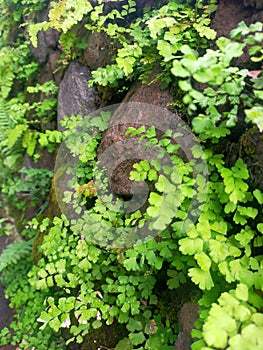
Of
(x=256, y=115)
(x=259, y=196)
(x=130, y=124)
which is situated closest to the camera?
(x=256, y=115)

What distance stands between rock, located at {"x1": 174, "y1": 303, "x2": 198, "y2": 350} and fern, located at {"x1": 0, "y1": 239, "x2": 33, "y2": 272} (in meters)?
2.45

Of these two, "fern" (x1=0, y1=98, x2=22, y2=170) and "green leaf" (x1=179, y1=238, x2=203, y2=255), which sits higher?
"green leaf" (x1=179, y1=238, x2=203, y2=255)

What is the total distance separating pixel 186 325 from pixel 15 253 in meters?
2.63

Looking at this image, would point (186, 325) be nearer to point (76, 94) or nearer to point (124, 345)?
point (124, 345)

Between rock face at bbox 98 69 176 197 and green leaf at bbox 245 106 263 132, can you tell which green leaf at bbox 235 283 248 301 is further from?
rock face at bbox 98 69 176 197

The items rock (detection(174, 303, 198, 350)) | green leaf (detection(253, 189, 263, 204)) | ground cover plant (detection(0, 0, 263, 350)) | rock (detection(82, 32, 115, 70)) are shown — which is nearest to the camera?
ground cover plant (detection(0, 0, 263, 350))

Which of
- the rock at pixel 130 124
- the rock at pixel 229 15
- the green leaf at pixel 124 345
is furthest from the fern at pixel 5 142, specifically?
the green leaf at pixel 124 345

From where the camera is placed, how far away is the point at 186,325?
220 centimetres

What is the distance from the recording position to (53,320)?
239 cm

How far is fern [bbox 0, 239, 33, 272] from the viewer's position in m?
4.01

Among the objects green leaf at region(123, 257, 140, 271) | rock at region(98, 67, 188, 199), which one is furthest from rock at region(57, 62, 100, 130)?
green leaf at region(123, 257, 140, 271)

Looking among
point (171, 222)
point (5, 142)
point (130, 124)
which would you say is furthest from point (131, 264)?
point (5, 142)

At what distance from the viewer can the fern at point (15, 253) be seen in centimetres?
401

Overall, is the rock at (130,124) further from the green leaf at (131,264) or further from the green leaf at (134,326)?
the green leaf at (134,326)
